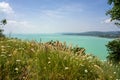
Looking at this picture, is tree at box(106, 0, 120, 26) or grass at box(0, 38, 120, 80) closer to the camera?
grass at box(0, 38, 120, 80)

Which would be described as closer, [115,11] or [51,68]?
[51,68]

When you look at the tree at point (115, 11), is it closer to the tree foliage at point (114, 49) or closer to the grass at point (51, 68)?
the tree foliage at point (114, 49)

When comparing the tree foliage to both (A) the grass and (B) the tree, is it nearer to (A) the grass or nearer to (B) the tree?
(B) the tree

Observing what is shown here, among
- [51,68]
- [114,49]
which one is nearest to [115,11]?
[114,49]

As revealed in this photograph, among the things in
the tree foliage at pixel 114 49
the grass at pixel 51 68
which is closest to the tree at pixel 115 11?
the tree foliage at pixel 114 49

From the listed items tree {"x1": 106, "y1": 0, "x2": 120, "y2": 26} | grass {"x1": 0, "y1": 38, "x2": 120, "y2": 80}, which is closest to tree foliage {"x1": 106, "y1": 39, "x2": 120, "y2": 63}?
tree {"x1": 106, "y1": 0, "x2": 120, "y2": 26}

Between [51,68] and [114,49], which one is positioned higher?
[51,68]

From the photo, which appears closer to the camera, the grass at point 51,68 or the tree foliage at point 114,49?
the grass at point 51,68

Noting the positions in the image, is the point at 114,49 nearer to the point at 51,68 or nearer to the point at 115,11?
the point at 115,11

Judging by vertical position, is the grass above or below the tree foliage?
above

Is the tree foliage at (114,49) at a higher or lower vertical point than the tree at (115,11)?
lower

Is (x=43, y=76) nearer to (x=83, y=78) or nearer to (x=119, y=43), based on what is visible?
(x=83, y=78)

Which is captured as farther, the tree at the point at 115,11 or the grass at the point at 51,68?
the tree at the point at 115,11

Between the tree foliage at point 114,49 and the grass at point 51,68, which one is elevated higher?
the grass at point 51,68
